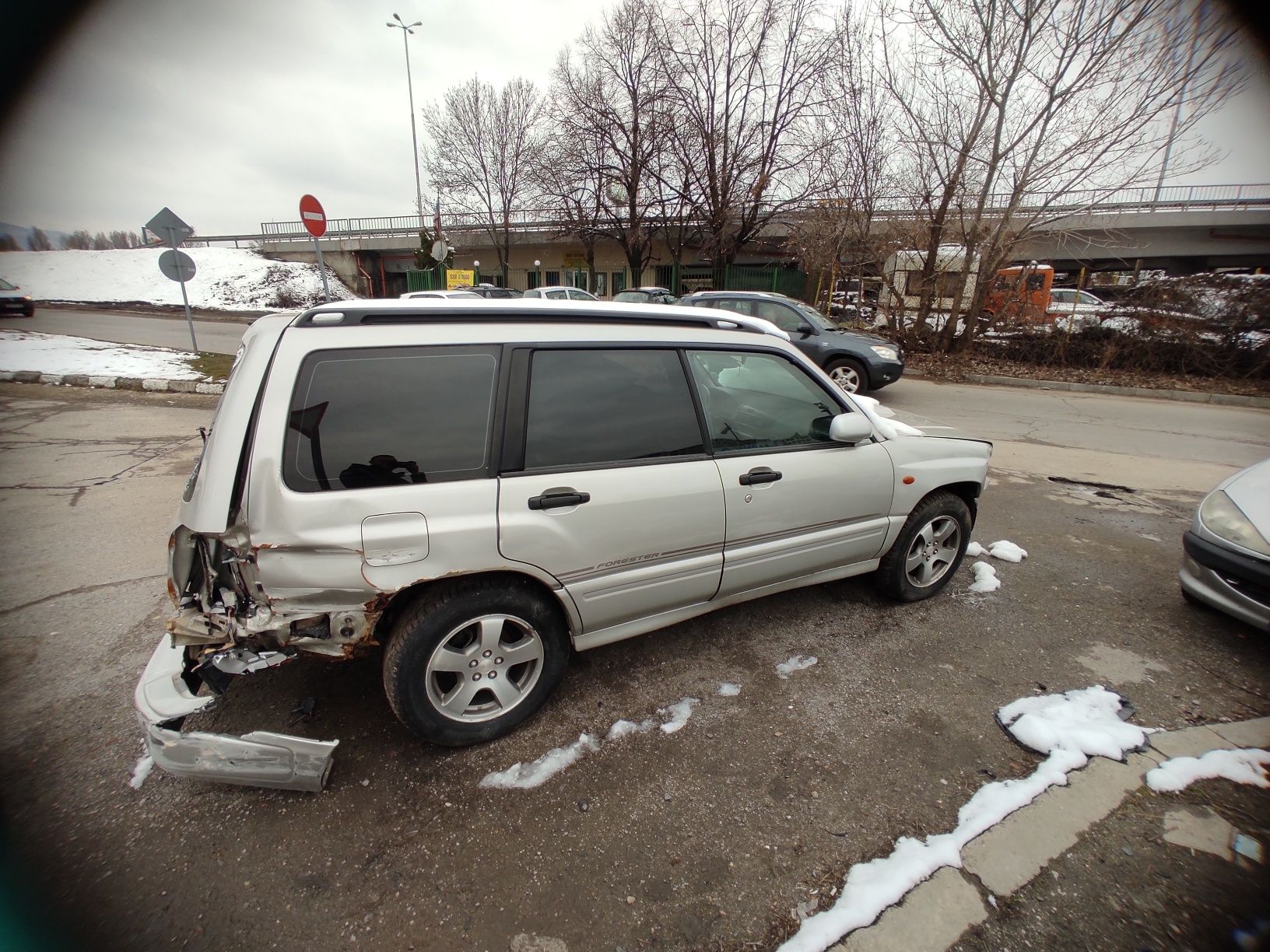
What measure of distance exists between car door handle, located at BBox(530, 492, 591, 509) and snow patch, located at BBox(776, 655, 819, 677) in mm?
1426

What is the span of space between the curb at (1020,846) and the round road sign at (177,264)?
13.2 meters

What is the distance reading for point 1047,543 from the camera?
4348mm

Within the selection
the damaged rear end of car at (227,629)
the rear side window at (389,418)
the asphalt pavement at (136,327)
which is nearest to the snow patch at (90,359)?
the asphalt pavement at (136,327)

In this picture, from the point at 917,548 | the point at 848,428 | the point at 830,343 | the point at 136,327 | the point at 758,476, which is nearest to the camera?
the point at 758,476

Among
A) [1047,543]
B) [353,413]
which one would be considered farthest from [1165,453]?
[353,413]

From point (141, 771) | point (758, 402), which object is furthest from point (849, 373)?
point (141, 771)

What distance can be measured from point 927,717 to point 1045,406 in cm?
996

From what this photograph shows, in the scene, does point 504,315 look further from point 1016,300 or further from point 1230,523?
point 1016,300

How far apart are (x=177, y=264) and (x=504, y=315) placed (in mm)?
11810

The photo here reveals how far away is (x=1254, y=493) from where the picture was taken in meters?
3.07

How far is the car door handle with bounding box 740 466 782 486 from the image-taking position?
8.54 ft

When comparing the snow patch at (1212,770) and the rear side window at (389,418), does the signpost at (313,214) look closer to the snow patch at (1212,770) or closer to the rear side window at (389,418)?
the rear side window at (389,418)

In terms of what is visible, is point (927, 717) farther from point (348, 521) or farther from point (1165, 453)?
point (1165, 453)

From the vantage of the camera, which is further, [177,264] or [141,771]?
[177,264]
